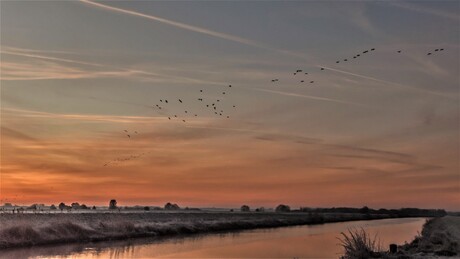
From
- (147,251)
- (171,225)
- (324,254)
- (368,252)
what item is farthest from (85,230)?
(368,252)

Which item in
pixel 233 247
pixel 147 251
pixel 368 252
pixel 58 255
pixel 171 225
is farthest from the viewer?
pixel 171 225

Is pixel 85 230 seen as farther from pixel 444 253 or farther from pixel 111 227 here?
pixel 444 253

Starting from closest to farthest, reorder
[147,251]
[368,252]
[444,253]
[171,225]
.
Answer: [368,252]
[444,253]
[147,251]
[171,225]

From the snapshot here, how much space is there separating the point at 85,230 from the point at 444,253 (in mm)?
35064

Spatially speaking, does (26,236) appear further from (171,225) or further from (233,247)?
(171,225)

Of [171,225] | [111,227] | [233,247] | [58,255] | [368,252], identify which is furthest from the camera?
[171,225]

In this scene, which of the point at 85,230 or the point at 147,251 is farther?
the point at 85,230

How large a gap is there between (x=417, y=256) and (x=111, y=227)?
120 feet

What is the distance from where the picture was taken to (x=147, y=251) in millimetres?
45312

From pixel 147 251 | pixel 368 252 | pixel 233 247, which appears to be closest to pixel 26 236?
pixel 147 251

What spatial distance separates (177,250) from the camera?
47.2 metres

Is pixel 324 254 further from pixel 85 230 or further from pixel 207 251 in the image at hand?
pixel 85 230

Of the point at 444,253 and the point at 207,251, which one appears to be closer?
the point at 444,253

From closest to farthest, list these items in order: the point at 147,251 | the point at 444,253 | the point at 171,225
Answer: the point at 444,253, the point at 147,251, the point at 171,225
